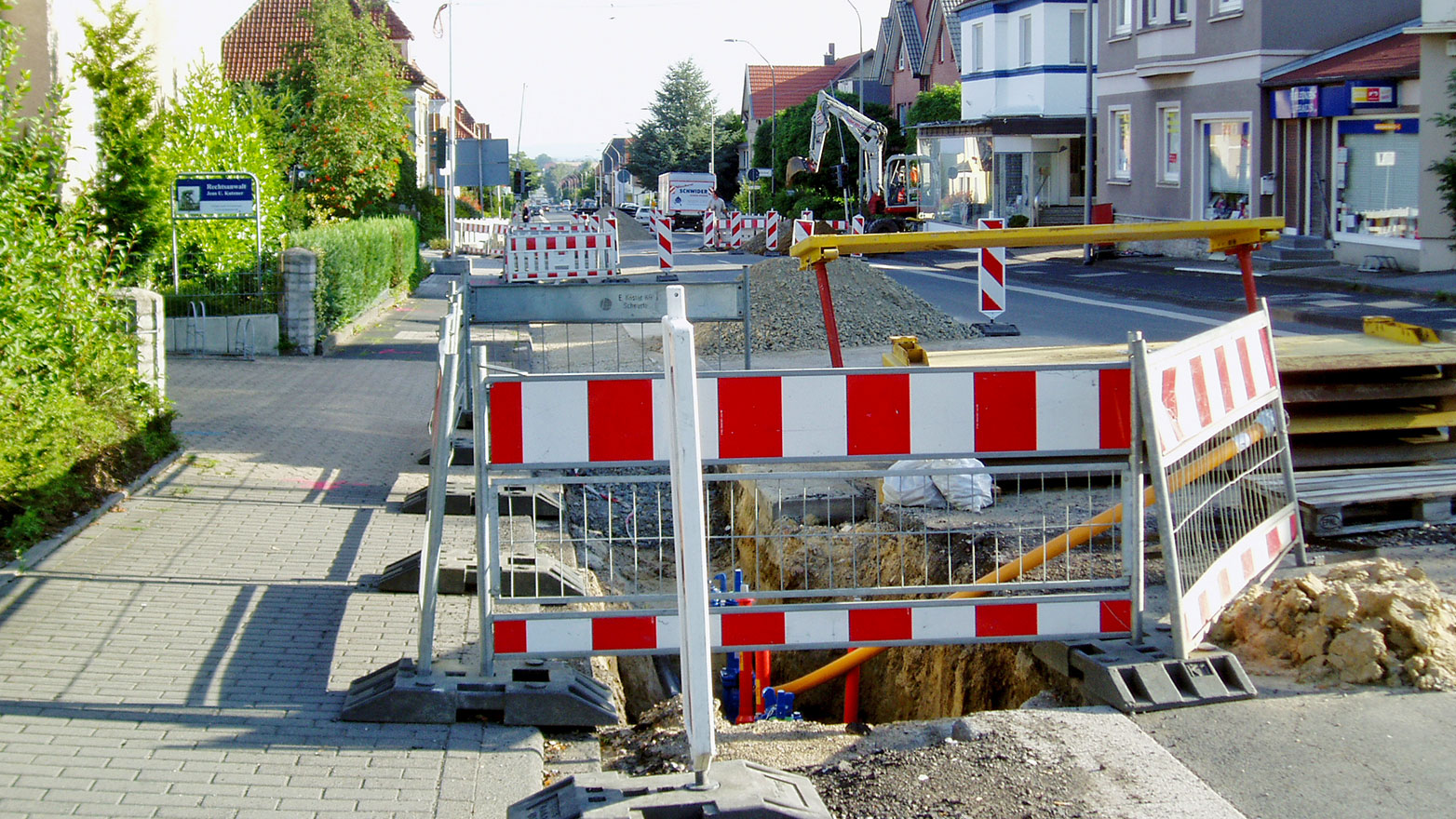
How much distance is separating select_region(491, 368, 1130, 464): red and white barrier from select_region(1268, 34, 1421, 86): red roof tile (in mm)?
22097

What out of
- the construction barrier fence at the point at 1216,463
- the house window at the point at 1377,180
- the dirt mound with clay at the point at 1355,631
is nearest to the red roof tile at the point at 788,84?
the house window at the point at 1377,180

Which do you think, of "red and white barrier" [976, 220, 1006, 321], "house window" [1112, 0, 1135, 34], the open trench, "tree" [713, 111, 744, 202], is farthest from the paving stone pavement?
"tree" [713, 111, 744, 202]

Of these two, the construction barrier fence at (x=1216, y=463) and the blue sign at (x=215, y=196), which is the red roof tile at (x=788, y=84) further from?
the construction barrier fence at (x=1216, y=463)

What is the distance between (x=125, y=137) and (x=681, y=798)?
16989 millimetres

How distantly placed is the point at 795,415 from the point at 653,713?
1.62 m

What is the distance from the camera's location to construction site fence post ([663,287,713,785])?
3490 mm

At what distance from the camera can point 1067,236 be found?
7977 millimetres

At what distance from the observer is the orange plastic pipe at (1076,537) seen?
18.8 feet

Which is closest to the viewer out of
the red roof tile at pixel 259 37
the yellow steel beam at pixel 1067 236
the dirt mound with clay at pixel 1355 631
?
the dirt mound with clay at pixel 1355 631

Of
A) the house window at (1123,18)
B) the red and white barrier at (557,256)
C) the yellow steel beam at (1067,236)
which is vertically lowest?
the yellow steel beam at (1067,236)

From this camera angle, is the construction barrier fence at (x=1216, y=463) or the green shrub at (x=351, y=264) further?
the green shrub at (x=351, y=264)

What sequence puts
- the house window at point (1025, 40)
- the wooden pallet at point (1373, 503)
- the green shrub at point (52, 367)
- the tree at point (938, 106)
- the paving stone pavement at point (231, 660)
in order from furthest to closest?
the tree at point (938, 106) → the house window at point (1025, 40) → the green shrub at point (52, 367) → the wooden pallet at point (1373, 503) → the paving stone pavement at point (231, 660)

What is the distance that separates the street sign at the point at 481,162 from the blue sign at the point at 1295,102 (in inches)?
771

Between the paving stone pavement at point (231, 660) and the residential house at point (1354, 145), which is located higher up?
the residential house at point (1354, 145)
